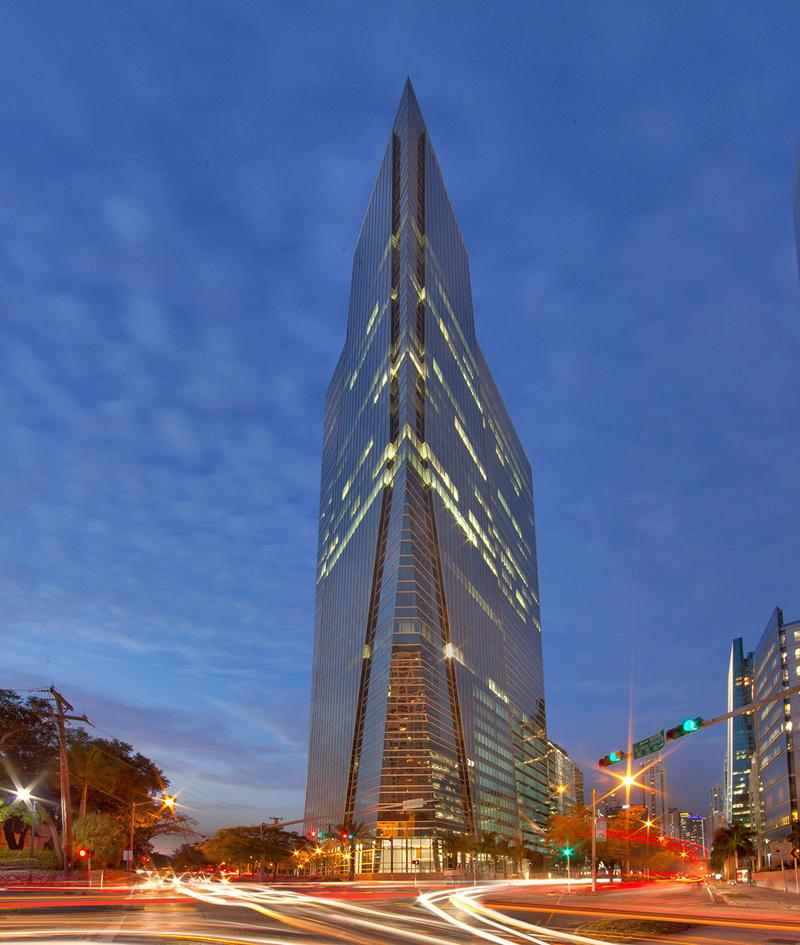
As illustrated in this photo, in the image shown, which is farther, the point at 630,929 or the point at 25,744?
the point at 25,744

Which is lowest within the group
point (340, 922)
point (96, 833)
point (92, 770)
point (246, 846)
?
point (246, 846)

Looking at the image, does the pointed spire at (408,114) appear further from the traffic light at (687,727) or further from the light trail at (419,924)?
the traffic light at (687,727)

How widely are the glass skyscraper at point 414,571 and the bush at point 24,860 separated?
46.2 metres

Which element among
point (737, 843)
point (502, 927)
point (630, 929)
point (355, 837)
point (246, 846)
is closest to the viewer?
point (630, 929)

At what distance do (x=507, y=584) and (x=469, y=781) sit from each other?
6613cm

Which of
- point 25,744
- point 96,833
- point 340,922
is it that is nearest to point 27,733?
point 25,744

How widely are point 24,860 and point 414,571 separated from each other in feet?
222

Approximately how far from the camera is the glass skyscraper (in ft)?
383

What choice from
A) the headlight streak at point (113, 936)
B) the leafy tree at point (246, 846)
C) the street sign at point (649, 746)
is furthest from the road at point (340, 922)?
the leafy tree at point (246, 846)

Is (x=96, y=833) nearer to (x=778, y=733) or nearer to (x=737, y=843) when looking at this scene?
(x=737, y=843)

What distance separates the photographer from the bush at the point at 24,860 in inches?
2437

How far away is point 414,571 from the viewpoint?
119875 mm

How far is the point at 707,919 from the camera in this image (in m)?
31.2

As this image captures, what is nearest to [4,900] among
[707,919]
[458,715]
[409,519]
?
[707,919]
